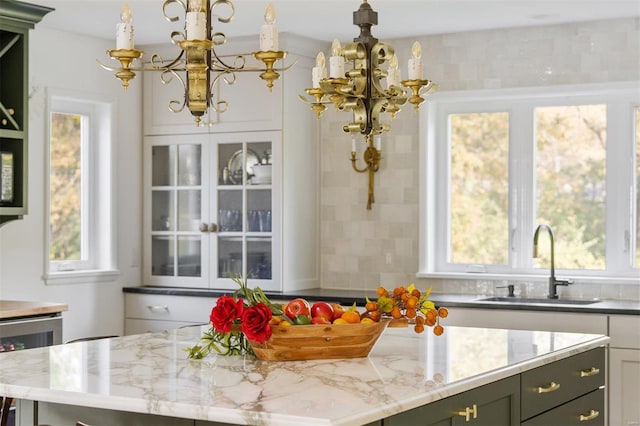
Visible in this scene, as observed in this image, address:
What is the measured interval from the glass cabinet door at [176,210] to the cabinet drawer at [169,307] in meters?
0.25

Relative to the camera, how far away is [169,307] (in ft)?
20.5

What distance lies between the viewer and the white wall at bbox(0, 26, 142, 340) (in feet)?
18.7

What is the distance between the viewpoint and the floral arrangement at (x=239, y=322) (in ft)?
9.64

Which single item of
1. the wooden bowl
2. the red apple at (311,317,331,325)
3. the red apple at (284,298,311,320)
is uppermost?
the red apple at (284,298,311,320)

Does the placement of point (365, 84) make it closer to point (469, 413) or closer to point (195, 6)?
point (195, 6)

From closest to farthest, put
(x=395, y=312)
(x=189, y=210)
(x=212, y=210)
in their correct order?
(x=395, y=312), (x=212, y=210), (x=189, y=210)

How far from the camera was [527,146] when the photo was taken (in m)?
5.96

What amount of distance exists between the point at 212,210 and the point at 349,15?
1653mm

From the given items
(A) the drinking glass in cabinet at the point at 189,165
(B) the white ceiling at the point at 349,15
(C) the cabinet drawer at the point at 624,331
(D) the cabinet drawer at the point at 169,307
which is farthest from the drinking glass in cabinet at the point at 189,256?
(C) the cabinet drawer at the point at 624,331

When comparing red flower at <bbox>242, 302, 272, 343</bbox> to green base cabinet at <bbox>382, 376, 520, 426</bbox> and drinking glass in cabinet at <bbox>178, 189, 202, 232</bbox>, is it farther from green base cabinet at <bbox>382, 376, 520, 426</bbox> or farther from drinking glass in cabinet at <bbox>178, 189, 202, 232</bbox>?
drinking glass in cabinet at <bbox>178, 189, 202, 232</bbox>

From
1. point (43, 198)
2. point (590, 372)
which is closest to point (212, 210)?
point (43, 198)

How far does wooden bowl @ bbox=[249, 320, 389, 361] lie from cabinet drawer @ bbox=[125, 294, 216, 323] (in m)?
2.98

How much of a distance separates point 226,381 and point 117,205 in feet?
12.8

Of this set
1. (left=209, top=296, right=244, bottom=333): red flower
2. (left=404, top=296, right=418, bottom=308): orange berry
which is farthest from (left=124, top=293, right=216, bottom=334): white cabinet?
(left=209, top=296, right=244, bottom=333): red flower
